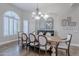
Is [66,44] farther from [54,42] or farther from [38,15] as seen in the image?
[38,15]

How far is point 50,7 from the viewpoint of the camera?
297cm

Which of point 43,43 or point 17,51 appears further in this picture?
point 43,43

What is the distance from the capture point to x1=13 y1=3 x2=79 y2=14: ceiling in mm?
2889

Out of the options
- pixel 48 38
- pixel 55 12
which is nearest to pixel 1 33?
pixel 48 38

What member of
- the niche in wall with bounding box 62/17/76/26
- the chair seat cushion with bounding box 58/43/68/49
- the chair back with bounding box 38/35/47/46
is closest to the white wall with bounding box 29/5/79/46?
the niche in wall with bounding box 62/17/76/26

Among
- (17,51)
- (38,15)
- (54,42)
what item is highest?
(38,15)

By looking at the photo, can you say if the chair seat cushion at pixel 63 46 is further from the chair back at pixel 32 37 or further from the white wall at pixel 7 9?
the white wall at pixel 7 9

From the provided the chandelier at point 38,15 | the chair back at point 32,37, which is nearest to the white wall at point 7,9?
the chandelier at point 38,15

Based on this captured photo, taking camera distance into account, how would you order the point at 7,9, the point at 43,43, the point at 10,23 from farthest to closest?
the point at 43,43, the point at 10,23, the point at 7,9

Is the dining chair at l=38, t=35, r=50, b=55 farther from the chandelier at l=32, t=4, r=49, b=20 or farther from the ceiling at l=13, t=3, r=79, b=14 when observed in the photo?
the ceiling at l=13, t=3, r=79, b=14

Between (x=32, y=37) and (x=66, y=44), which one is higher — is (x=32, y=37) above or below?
above

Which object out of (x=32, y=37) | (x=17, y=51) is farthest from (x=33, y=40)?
(x=17, y=51)

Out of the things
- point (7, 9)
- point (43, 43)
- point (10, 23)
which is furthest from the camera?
point (43, 43)

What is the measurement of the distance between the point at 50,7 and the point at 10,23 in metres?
1.14
